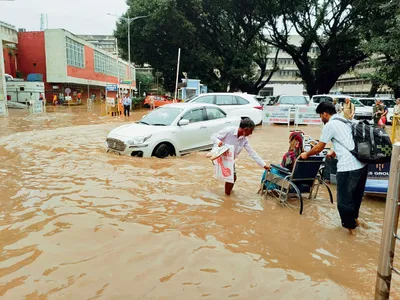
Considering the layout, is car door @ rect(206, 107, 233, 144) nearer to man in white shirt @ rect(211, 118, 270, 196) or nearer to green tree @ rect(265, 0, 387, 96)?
man in white shirt @ rect(211, 118, 270, 196)

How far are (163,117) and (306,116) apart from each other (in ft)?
33.6

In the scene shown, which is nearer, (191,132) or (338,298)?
(338,298)

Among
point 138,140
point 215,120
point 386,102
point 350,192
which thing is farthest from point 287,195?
point 386,102

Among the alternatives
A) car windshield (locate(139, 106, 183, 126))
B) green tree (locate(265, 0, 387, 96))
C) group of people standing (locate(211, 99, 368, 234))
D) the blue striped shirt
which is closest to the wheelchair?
group of people standing (locate(211, 99, 368, 234))

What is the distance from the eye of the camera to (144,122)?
8.95 meters

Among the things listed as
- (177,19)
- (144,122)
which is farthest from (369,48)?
(144,122)

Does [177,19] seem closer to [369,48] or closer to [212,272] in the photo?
[369,48]

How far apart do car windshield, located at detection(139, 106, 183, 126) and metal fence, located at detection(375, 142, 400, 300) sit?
Result: 655cm

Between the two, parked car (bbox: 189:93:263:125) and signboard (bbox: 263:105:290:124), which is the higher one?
parked car (bbox: 189:93:263:125)

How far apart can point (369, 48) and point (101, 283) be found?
20.9 meters

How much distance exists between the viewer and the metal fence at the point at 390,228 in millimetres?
2350

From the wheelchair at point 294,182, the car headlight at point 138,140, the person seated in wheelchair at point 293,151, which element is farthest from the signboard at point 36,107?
the person seated in wheelchair at point 293,151

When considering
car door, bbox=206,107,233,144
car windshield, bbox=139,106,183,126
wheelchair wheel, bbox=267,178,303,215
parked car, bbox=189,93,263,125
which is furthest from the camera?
parked car, bbox=189,93,263,125

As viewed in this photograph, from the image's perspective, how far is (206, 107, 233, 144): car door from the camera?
9500mm
